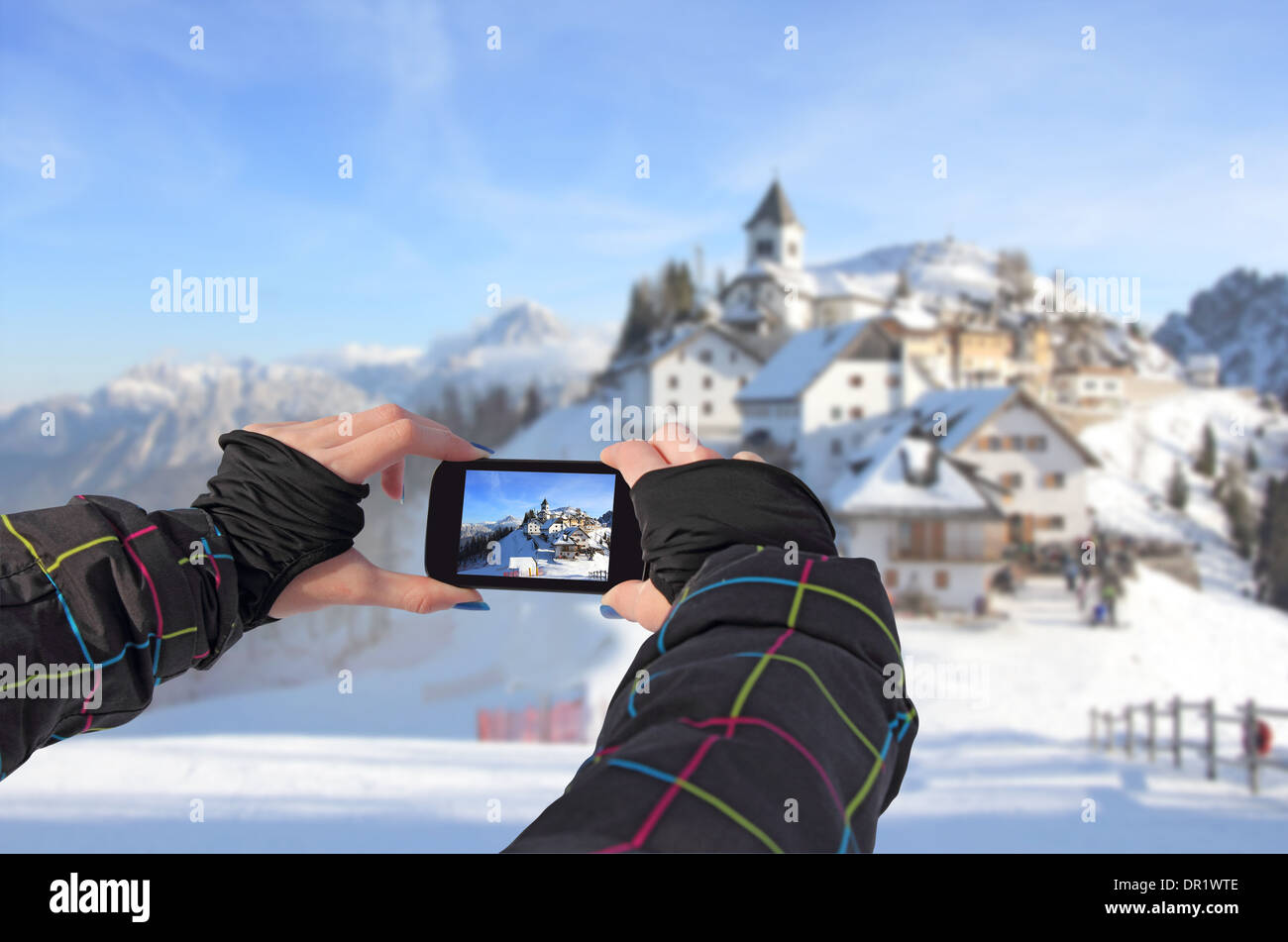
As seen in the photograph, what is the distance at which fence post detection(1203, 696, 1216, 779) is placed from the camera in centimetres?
1231

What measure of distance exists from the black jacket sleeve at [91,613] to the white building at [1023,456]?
1352 inches

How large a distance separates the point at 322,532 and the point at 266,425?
0.99 feet

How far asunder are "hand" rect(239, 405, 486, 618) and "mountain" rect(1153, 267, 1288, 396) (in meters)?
101

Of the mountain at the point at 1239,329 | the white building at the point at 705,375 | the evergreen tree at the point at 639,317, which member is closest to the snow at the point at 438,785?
the white building at the point at 705,375

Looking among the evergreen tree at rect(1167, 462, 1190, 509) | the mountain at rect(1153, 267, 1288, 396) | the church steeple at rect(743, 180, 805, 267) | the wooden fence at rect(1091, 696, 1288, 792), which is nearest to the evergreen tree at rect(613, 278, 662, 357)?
the church steeple at rect(743, 180, 805, 267)

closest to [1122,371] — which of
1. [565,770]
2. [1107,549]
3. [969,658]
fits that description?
[1107,549]

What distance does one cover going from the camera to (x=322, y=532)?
201cm

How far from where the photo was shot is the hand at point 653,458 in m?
1.76

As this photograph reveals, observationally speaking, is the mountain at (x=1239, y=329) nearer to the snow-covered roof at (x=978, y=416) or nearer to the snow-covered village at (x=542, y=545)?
the snow-covered roof at (x=978, y=416)

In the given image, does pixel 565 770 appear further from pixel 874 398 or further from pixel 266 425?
pixel 874 398

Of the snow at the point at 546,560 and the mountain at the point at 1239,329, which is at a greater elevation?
the mountain at the point at 1239,329

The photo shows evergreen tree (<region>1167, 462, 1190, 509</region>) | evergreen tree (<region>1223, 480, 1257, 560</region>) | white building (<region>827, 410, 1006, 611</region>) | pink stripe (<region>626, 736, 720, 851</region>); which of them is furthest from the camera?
evergreen tree (<region>1167, 462, 1190, 509</region>)

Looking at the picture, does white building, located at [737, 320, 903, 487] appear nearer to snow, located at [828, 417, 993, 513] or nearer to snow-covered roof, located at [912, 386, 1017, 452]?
snow-covered roof, located at [912, 386, 1017, 452]

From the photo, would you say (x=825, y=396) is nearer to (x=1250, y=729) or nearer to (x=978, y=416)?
(x=978, y=416)
